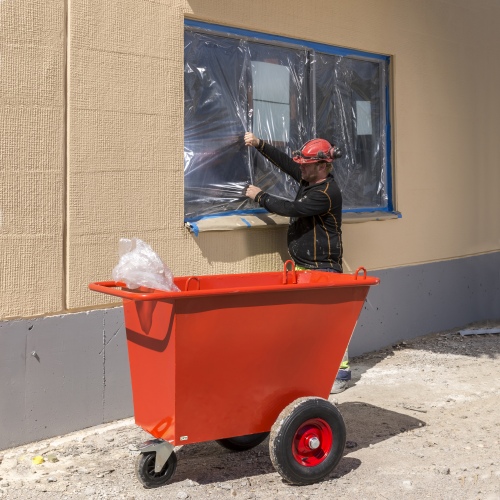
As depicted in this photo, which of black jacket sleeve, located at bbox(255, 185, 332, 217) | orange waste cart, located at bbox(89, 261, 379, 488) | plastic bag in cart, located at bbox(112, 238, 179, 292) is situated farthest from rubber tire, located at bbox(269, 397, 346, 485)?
black jacket sleeve, located at bbox(255, 185, 332, 217)

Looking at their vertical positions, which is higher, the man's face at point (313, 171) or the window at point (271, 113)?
the window at point (271, 113)

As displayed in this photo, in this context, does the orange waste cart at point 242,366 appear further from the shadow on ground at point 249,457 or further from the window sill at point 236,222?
the window sill at point 236,222

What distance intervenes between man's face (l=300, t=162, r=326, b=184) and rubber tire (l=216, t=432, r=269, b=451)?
1.99 m

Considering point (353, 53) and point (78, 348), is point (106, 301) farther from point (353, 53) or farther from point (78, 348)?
point (353, 53)

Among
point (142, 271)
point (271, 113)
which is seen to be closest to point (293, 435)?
point (142, 271)

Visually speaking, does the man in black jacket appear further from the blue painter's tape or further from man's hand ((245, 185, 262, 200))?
the blue painter's tape

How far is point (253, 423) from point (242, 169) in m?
2.59

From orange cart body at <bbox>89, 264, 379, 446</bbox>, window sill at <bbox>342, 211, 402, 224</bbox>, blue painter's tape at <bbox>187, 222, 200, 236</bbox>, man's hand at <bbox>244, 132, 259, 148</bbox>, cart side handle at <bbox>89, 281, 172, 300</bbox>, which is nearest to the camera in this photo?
cart side handle at <bbox>89, 281, 172, 300</bbox>

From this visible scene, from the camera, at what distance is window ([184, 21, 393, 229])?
6191 mm

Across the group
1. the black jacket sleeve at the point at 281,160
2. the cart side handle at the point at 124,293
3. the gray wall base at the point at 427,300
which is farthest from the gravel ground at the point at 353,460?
the black jacket sleeve at the point at 281,160

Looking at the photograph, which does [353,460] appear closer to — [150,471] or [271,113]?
[150,471]

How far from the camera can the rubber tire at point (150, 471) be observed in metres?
4.36

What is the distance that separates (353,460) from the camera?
15.9ft

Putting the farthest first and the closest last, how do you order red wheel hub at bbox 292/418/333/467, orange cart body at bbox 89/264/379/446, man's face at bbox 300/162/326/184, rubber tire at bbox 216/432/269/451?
man's face at bbox 300/162/326/184 → rubber tire at bbox 216/432/269/451 → red wheel hub at bbox 292/418/333/467 → orange cart body at bbox 89/264/379/446
